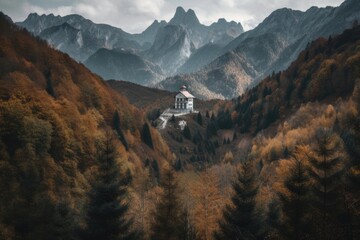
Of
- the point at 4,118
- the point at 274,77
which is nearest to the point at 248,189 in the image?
the point at 4,118

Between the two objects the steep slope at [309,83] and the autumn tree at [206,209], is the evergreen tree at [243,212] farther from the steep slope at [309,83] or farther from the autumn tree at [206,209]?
the steep slope at [309,83]

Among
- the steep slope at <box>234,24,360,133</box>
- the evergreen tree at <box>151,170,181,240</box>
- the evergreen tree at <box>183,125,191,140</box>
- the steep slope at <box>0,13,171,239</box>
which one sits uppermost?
the steep slope at <box>234,24,360,133</box>

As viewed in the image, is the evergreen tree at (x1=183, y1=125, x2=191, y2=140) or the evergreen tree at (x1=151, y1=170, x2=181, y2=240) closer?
the evergreen tree at (x1=151, y1=170, x2=181, y2=240)

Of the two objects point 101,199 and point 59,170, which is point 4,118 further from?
point 101,199

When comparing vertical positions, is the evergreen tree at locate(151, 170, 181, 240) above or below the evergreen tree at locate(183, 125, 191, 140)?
below

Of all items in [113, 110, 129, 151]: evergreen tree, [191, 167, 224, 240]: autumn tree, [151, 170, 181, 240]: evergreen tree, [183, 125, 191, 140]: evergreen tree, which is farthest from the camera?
[183, 125, 191, 140]: evergreen tree

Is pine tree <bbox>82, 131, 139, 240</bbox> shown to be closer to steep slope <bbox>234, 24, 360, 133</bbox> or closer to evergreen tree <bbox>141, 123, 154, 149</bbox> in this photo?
evergreen tree <bbox>141, 123, 154, 149</bbox>

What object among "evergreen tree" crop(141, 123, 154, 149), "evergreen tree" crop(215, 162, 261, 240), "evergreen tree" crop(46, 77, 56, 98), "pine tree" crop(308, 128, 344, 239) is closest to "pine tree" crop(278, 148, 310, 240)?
"pine tree" crop(308, 128, 344, 239)

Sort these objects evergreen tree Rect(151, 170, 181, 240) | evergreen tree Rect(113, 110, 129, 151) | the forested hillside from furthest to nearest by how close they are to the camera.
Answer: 1. evergreen tree Rect(113, 110, 129, 151)
2. evergreen tree Rect(151, 170, 181, 240)
3. the forested hillside
